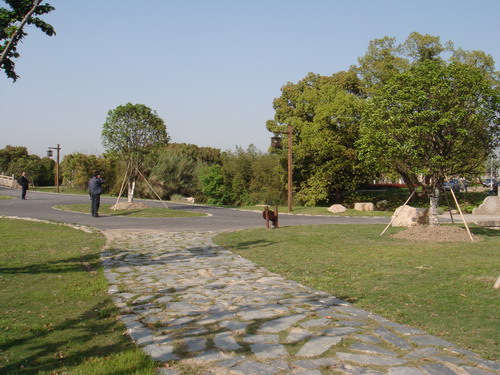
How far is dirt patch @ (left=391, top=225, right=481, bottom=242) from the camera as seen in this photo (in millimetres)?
12172

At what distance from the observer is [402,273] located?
25.6ft

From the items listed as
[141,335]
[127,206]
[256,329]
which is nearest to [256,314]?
[256,329]

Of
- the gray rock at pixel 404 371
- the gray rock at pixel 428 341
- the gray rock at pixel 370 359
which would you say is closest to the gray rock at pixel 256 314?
the gray rock at pixel 370 359

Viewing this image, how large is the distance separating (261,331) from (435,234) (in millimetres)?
9083

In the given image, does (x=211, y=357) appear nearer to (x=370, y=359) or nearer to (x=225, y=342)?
(x=225, y=342)

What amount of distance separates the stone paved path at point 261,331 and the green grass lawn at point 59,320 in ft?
0.73

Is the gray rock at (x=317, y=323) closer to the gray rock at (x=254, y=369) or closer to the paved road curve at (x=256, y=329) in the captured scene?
the paved road curve at (x=256, y=329)

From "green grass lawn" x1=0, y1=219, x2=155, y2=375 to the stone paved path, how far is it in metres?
0.22

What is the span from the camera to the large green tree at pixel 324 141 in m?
27.7

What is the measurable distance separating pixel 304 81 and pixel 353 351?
29588 mm

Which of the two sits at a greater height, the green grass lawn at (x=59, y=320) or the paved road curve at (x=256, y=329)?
the paved road curve at (x=256, y=329)

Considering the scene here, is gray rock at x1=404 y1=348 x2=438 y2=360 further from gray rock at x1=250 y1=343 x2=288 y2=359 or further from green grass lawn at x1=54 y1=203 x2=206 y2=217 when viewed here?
green grass lawn at x1=54 y1=203 x2=206 y2=217

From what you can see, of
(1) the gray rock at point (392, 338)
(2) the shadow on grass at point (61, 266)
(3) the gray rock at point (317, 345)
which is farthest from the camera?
(2) the shadow on grass at point (61, 266)

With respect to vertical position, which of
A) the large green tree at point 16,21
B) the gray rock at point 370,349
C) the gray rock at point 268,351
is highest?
the large green tree at point 16,21
